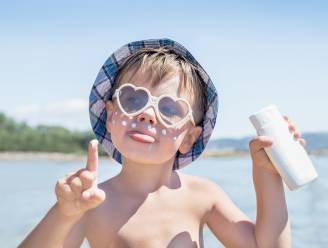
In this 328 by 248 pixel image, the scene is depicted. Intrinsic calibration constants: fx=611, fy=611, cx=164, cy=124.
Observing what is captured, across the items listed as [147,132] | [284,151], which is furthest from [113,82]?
[284,151]

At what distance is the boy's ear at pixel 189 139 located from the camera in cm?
243

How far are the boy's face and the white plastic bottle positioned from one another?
1.01 ft

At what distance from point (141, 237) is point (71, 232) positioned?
10.2 inches

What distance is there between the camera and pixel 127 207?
92.1 inches

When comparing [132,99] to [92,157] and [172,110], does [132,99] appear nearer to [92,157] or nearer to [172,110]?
[172,110]

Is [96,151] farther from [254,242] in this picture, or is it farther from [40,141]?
[40,141]

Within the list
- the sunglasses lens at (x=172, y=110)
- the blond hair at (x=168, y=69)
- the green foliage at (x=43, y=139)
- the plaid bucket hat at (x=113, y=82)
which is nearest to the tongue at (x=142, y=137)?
the sunglasses lens at (x=172, y=110)

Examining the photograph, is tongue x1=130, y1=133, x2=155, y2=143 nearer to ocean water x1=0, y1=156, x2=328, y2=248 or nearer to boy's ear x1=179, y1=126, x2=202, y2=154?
boy's ear x1=179, y1=126, x2=202, y2=154

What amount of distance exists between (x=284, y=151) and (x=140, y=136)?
1.73 ft

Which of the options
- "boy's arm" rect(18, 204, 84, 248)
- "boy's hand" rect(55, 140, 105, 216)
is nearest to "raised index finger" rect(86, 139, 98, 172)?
"boy's hand" rect(55, 140, 105, 216)

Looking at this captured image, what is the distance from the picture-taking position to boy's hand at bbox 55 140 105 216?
5.69 ft

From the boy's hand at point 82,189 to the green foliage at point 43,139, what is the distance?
3058cm

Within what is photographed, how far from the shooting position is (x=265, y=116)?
2236 mm

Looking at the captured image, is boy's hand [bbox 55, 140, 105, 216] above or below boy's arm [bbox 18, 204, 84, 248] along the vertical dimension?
above
